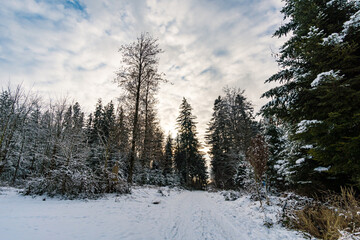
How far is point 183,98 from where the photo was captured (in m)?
32.5

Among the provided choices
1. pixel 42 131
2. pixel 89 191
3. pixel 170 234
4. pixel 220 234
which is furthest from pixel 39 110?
pixel 220 234

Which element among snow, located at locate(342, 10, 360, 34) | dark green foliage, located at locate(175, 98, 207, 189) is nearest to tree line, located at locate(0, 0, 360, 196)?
snow, located at locate(342, 10, 360, 34)

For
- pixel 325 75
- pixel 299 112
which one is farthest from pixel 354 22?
pixel 299 112

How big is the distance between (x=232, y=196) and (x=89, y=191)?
9.04m

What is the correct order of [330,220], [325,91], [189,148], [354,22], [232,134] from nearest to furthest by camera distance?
[330,220] → [354,22] → [325,91] → [232,134] → [189,148]

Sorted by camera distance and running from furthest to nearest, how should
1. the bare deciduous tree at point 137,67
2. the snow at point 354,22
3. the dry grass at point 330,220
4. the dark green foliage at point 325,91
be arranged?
the bare deciduous tree at point 137,67 < the snow at point 354,22 < the dark green foliage at point 325,91 < the dry grass at point 330,220

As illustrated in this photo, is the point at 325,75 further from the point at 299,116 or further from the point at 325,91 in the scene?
the point at 299,116

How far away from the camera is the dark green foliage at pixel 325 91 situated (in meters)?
4.43

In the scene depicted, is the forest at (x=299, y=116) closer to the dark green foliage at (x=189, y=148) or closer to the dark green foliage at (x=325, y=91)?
the dark green foliage at (x=325, y=91)

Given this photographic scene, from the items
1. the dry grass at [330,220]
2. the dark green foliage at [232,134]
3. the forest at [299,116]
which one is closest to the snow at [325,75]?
the forest at [299,116]

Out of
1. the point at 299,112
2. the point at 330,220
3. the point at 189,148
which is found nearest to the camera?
the point at 330,220

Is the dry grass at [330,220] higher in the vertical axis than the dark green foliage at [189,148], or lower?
lower

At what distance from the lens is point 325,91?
5172 millimetres

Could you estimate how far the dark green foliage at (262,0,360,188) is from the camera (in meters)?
4.43
